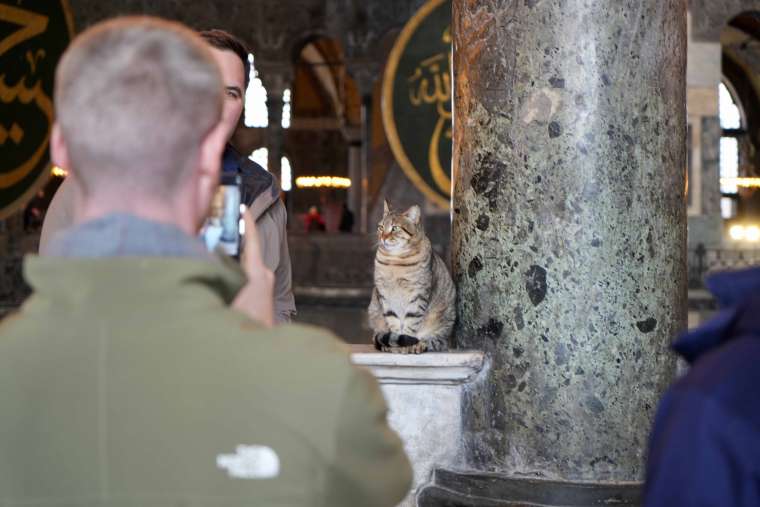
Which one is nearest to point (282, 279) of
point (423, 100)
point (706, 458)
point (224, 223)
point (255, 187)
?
point (255, 187)

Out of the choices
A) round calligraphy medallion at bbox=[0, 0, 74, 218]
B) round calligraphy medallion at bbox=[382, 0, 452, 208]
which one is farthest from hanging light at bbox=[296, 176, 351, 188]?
round calligraphy medallion at bbox=[0, 0, 74, 218]

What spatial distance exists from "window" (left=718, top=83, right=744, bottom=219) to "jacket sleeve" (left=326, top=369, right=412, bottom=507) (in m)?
19.6

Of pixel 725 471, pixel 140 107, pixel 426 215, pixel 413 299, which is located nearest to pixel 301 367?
pixel 140 107

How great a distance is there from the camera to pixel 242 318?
3.75ft

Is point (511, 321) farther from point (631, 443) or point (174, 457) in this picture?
point (174, 457)

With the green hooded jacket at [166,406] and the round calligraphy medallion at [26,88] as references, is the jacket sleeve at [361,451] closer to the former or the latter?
the green hooded jacket at [166,406]

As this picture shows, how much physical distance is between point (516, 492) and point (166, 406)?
205 centimetres

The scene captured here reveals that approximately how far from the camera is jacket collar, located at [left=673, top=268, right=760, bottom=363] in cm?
120

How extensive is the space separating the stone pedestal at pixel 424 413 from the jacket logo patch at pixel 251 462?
206cm

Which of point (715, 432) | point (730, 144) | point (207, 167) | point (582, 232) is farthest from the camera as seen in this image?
point (730, 144)

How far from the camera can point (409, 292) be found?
340 cm

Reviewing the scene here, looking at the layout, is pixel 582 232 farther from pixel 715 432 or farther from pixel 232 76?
pixel 715 432

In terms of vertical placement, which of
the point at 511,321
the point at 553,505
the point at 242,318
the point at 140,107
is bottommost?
the point at 553,505

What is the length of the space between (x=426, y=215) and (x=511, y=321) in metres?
11.8
